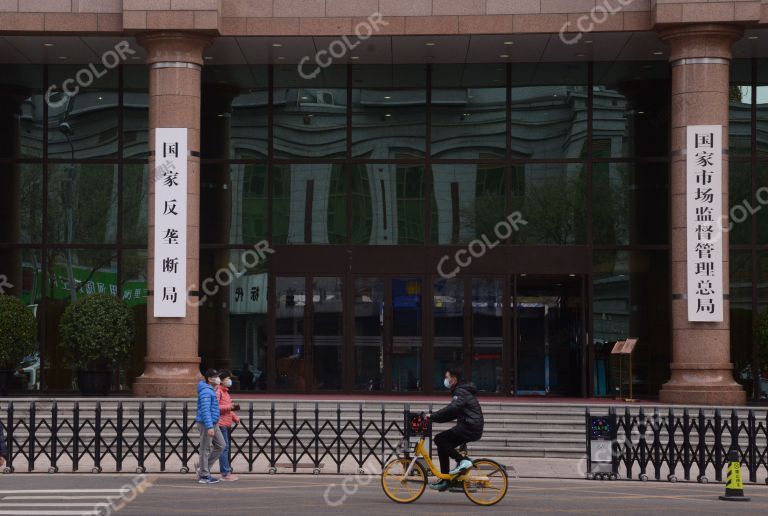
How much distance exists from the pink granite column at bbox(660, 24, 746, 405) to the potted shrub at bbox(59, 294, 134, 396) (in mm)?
12172

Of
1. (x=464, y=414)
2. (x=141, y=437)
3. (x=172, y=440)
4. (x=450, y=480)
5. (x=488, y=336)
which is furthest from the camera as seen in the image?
Answer: (x=488, y=336)

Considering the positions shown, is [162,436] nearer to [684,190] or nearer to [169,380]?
[169,380]

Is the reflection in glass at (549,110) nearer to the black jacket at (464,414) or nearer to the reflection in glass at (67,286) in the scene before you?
the reflection in glass at (67,286)

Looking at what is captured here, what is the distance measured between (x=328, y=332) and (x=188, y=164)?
5.93 m

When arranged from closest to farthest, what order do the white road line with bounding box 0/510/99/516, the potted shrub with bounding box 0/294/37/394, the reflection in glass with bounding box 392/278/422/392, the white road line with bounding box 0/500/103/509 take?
1. the white road line with bounding box 0/510/99/516
2. the white road line with bounding box 0/500/103/509
3. the potted shrub with bounding box 0/294/37/394
4. the reflection in glass with bounding box 392/278/422/392

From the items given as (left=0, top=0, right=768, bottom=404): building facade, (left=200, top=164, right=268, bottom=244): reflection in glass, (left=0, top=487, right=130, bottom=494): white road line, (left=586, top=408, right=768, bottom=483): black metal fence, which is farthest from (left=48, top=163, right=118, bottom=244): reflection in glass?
(left=586, top=408, right=768, bottom=483): black metal fence

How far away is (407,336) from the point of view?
31.3 meters

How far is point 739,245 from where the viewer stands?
31.1 metres

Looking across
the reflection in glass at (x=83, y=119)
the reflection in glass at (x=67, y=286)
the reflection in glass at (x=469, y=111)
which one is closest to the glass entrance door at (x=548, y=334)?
the reflection in glass at (x=469, y=111)

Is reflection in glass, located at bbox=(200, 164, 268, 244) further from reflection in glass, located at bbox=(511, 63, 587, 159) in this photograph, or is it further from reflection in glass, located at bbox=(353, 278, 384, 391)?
reflection in glass, located at bbox=(511, 63, 587, 159)

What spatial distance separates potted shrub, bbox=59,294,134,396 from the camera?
28.8 meters

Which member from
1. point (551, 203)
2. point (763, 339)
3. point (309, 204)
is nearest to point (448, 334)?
point (551, 203)

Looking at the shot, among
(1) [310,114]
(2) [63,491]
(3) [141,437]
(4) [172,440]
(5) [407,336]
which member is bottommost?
(2) [63,491]

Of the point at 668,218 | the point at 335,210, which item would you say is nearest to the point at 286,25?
the point at 335,210
